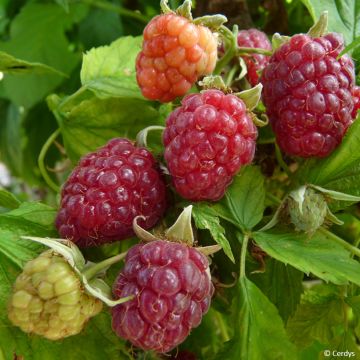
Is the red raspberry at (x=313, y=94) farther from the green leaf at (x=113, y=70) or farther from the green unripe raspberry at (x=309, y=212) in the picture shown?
the green leaf at (x=113, y=70)

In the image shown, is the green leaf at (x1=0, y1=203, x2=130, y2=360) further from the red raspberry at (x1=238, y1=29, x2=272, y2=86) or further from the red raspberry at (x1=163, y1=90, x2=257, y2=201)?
the red raspberry at (x1=238, y1=29, x2=272, y2=86)

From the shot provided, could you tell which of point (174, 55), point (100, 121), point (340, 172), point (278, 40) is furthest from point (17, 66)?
point (340, 172)

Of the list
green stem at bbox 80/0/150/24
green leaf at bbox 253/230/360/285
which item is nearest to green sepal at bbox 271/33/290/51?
green leaf at bbox 253/230/360/285

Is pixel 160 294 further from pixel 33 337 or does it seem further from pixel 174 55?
pixel 174 55

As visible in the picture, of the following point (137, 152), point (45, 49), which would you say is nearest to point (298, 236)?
point (137, 152)

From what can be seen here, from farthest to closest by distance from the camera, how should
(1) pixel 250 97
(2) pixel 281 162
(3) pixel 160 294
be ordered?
(2) pixel 281 162 < (1) pixel 250 97 < (3) pixel 160 294

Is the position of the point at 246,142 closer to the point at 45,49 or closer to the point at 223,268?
the point at 223,268
